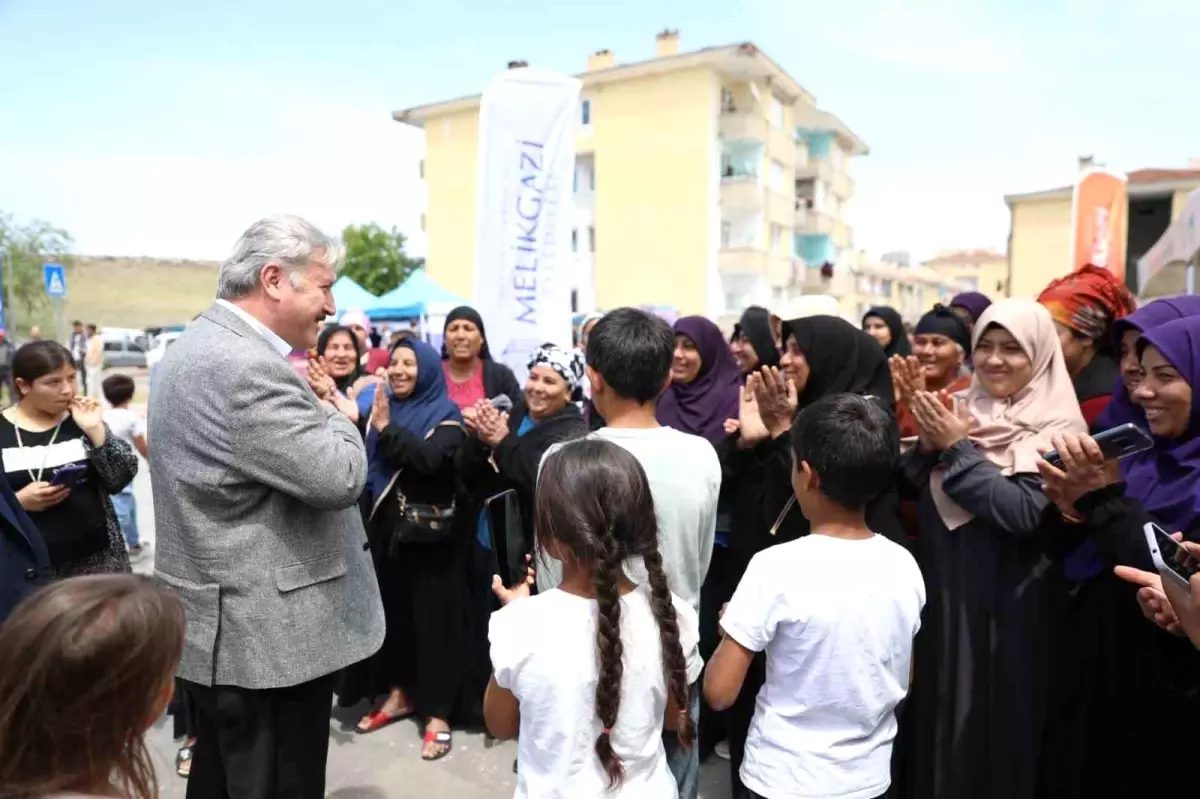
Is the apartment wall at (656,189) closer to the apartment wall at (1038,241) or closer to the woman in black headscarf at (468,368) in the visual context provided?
the apartment wall at (1038,241)

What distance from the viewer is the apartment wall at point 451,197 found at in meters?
32.1

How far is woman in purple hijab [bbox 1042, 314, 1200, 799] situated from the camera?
200 centimetres

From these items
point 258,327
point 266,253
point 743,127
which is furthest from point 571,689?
point 743,127

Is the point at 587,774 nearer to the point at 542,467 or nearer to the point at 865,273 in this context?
the point at 542,467

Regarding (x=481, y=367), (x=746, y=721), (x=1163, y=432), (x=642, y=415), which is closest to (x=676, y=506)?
(x=642, y=415)

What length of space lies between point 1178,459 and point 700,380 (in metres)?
1.86

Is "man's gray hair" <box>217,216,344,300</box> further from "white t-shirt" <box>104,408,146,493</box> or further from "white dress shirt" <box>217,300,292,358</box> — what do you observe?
"white t-shirt" <box>104,408,146,493</box>

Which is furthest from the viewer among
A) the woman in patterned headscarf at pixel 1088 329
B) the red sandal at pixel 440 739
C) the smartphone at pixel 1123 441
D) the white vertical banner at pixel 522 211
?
the white vertical banner at pixel 522 211

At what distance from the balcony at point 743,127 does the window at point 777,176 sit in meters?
2.22

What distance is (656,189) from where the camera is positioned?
27.9 meters

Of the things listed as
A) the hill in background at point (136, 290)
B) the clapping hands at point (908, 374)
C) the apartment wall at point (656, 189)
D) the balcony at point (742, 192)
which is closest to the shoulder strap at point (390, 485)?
the clapping hands at point (908, 374)

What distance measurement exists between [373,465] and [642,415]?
1.81 m

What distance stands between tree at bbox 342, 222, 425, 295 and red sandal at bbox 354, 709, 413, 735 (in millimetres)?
35431

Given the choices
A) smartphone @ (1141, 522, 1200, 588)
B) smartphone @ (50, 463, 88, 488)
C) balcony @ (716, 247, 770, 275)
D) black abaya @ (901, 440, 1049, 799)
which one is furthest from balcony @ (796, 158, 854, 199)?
smartphone @ (1141, 522, 1200, 588)
